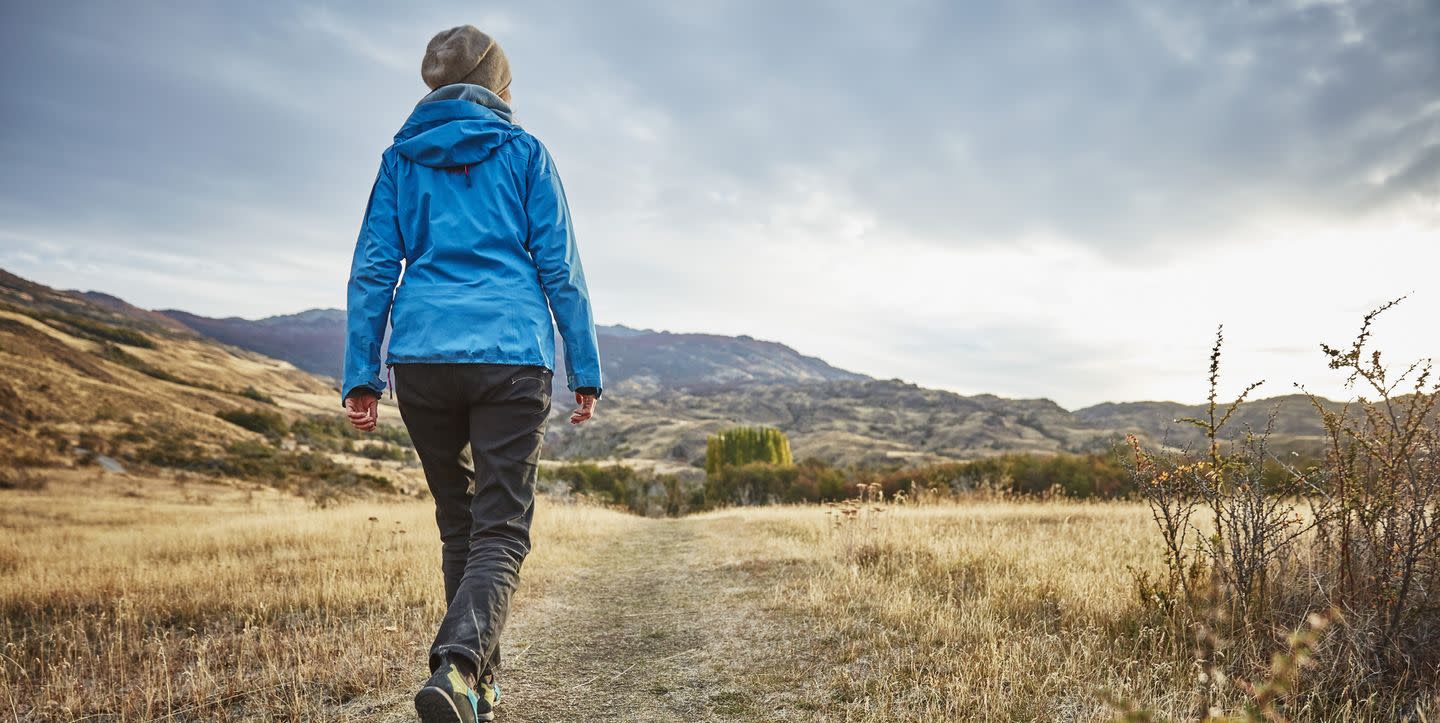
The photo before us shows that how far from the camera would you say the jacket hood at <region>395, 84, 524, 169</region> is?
249 centimetres

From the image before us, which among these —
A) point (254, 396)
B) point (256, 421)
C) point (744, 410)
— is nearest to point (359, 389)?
point (256, 421)

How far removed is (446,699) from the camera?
5.96ft

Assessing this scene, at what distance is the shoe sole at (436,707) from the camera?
5.88 feet

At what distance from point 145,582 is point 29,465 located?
16.9 meters

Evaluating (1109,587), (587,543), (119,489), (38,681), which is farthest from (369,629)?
(119,489)

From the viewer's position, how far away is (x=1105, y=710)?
7.80 ft

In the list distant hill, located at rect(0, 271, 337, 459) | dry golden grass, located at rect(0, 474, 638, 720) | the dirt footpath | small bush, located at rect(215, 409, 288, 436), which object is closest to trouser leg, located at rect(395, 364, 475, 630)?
the dirt footpath

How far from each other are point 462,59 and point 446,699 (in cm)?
236

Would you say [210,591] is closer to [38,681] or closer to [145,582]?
[145,582]

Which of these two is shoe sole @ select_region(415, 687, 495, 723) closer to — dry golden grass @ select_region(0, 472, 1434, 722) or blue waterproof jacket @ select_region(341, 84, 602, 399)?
blue waterproof jacket @ select_region(341, 84, 602, 399)

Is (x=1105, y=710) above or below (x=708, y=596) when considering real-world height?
above

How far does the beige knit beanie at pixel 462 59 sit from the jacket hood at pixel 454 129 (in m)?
0.14

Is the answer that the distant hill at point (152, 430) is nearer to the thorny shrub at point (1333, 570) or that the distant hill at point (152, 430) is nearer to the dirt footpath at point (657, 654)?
the dirt footpath at point (657, 654)

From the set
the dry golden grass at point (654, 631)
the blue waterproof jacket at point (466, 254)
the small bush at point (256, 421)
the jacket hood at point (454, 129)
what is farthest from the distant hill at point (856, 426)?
the jacket hood at point (454, 129)
